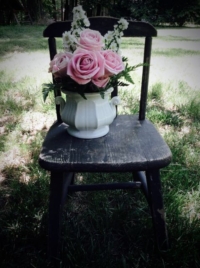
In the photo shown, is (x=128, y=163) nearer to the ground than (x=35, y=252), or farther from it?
farther from it

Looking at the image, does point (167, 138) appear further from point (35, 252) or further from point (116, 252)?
point (35, 252)

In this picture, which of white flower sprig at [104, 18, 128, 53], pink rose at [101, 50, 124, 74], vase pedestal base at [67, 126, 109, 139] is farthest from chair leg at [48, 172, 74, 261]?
white flower sprig at [104, 18, 128, 53]

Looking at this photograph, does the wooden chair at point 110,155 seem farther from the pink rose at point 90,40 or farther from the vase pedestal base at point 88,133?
the pink rose at point 90,40

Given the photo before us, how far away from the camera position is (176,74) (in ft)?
14.5

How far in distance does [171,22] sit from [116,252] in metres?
17.0

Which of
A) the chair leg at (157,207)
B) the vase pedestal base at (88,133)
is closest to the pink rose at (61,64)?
the vase pedestal base at (88,133)

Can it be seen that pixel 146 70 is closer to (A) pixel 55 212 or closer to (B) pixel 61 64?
(B) pixel 61 64

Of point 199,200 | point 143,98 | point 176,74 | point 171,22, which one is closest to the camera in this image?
Answer: point 143,98

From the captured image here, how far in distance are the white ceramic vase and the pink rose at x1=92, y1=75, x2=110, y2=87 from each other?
51 mm

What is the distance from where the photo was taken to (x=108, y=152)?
41.1 inches

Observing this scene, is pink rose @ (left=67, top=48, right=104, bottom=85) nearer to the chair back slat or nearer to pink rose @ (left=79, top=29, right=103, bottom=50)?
pink rose @ (left=79, top=29, right=103, bottom=50)

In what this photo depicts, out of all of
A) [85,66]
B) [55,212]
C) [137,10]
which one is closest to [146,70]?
[85,66]

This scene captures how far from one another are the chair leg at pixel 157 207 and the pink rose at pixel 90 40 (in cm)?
57

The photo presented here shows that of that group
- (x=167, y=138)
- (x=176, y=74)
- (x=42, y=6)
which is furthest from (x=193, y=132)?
(x=42, y=6)
